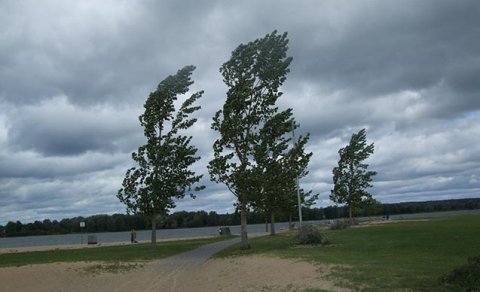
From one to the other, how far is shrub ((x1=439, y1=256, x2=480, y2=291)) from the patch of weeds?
1316 centimetres

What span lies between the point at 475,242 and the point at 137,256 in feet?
52.5

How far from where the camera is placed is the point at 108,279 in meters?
19.2

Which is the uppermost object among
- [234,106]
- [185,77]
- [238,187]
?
[185,77]

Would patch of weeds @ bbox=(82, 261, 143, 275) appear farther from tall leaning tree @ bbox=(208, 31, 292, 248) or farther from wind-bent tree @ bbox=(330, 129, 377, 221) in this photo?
wind-bent tree @ bbox=(330, 129, 377, 221)

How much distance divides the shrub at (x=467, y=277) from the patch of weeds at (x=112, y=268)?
1316 centimetres

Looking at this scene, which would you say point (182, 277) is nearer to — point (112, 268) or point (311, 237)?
point (112, 268)

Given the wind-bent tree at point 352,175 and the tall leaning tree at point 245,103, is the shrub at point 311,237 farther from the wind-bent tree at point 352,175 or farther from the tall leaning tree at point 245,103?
the wind-bent tree at point 352,175

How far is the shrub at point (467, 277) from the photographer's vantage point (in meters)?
10.8

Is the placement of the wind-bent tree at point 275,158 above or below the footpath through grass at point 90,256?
above

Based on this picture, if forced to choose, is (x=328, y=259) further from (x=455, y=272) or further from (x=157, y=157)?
(x=157, y=157)

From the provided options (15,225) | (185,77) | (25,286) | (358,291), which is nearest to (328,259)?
(358,291)

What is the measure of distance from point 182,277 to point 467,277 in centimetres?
1006

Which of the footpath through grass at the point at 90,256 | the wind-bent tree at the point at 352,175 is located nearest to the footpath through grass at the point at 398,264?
the footpath through grass at the point at 90,256

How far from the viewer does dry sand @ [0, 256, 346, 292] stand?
49.8 feet
